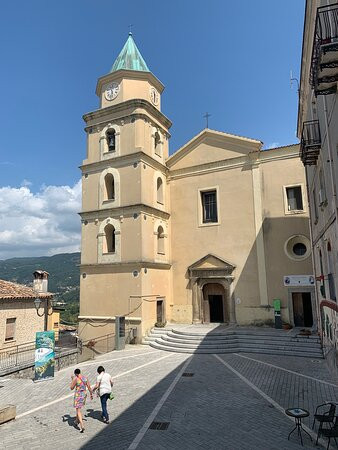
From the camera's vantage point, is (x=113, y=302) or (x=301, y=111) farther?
(x=113, y=302)

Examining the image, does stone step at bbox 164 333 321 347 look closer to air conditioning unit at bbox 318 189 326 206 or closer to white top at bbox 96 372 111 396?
air conditioning unit at bbox 318 189 326 206

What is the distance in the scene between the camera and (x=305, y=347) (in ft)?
53.4

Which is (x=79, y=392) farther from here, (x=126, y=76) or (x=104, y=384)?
(x=126, y=76)

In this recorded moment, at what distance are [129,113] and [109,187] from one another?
18.1 feet

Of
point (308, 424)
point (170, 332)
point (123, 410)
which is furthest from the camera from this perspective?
point (170, 332)

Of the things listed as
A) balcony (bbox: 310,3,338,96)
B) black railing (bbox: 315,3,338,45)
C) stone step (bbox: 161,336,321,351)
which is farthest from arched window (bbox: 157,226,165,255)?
black railing (bbox: 315,3,338,45)

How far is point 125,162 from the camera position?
2283cm

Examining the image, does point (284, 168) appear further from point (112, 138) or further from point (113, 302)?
point (113, 302)

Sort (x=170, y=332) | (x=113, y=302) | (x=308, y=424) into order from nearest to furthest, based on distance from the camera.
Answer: (x=308, y=424), (x=170, y=332), (x=113, y=302)

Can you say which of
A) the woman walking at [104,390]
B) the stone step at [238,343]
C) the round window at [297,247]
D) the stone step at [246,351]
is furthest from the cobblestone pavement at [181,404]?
the round window at [297,247]

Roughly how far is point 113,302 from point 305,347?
38.7ft

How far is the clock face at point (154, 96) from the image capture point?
24.8 m

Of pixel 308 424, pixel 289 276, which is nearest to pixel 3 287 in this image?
pixel 289 276

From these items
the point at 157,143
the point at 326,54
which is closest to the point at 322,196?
the point at 326,54
